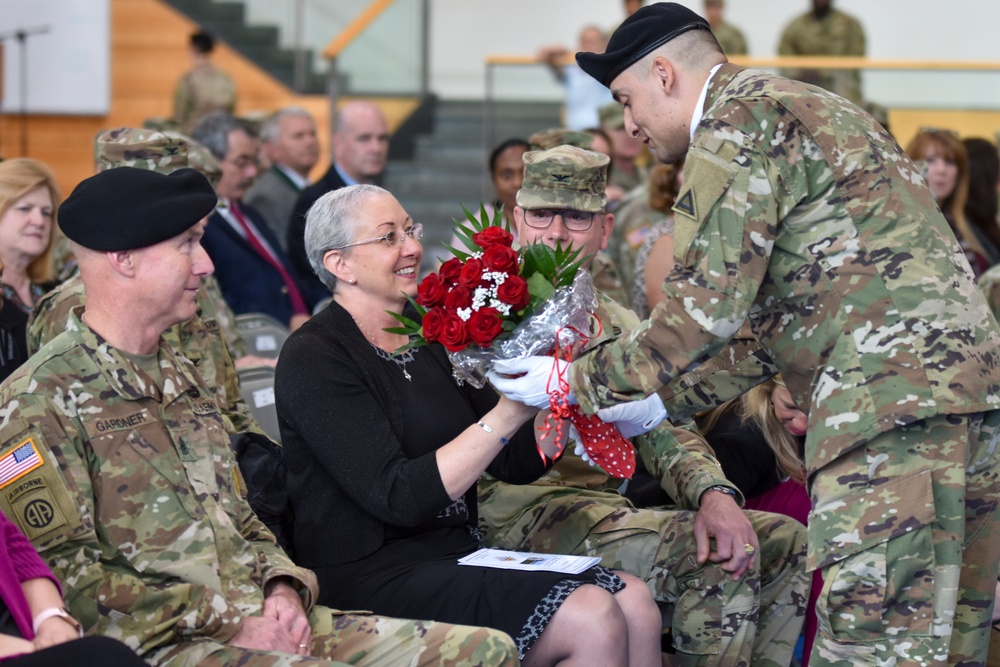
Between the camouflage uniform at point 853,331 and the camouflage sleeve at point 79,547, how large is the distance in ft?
3.36

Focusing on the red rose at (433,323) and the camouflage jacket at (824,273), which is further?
the red rose at (433,323)

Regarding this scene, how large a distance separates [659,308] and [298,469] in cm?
99

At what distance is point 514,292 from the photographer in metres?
2.67

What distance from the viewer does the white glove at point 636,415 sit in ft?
8.95

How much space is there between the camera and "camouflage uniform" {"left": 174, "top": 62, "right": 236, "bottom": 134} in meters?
9.44

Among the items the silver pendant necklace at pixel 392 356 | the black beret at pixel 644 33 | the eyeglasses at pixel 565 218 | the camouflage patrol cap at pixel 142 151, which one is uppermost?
the black beret at pixel 644 33

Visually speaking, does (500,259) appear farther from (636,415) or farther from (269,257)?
(269,257)

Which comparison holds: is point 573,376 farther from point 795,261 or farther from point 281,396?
point 281,396

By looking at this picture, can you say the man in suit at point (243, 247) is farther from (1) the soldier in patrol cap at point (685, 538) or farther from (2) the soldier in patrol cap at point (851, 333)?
(2) the soldier in patrol cap at point (851, 333)

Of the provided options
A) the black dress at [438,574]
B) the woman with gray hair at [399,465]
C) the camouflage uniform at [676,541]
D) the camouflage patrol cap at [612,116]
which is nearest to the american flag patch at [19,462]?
the woman with gray hair at [399,465]

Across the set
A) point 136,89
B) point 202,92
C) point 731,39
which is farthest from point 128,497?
point 136,89

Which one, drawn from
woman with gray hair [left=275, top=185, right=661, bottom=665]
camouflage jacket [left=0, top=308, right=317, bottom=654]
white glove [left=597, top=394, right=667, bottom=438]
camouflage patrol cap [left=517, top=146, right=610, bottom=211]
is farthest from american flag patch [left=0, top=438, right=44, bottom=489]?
camouflage patrol cap [left=517, top=146, right=610, bottom=211]

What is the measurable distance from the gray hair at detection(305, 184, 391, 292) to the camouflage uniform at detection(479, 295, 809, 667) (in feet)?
2.24

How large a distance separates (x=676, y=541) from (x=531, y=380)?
87 centimetres
